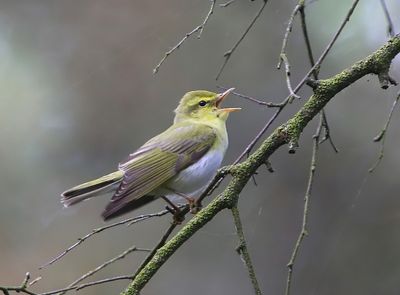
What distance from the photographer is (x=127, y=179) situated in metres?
3.03

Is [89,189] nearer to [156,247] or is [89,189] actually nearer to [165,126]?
A: [156,247]

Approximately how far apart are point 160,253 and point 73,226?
3.38 meters

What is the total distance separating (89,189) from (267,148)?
1.08m

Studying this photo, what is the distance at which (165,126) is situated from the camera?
5410 mm

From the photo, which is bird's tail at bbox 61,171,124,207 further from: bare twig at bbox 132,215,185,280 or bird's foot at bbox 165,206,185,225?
bare twig at bbox 132,215,185,280

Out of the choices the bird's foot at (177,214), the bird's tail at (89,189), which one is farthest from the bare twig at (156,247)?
the bird's tail at (89,189)

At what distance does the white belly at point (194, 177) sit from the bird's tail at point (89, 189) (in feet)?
0.75

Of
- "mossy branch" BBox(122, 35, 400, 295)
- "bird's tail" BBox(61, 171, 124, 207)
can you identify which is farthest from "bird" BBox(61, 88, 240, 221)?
"mossy branch" BBox(122, 35, 400, 295)

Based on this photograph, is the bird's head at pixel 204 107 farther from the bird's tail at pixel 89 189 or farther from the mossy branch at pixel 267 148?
the mossy branch at pixel 267 148

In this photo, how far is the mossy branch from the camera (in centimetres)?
205

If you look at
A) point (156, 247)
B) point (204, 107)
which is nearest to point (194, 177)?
point (204, 107)

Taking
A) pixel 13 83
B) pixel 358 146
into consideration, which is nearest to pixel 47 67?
pixel 13 83

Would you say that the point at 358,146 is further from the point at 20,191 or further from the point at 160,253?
the point at 160,253

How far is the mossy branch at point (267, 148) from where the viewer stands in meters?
2.05
